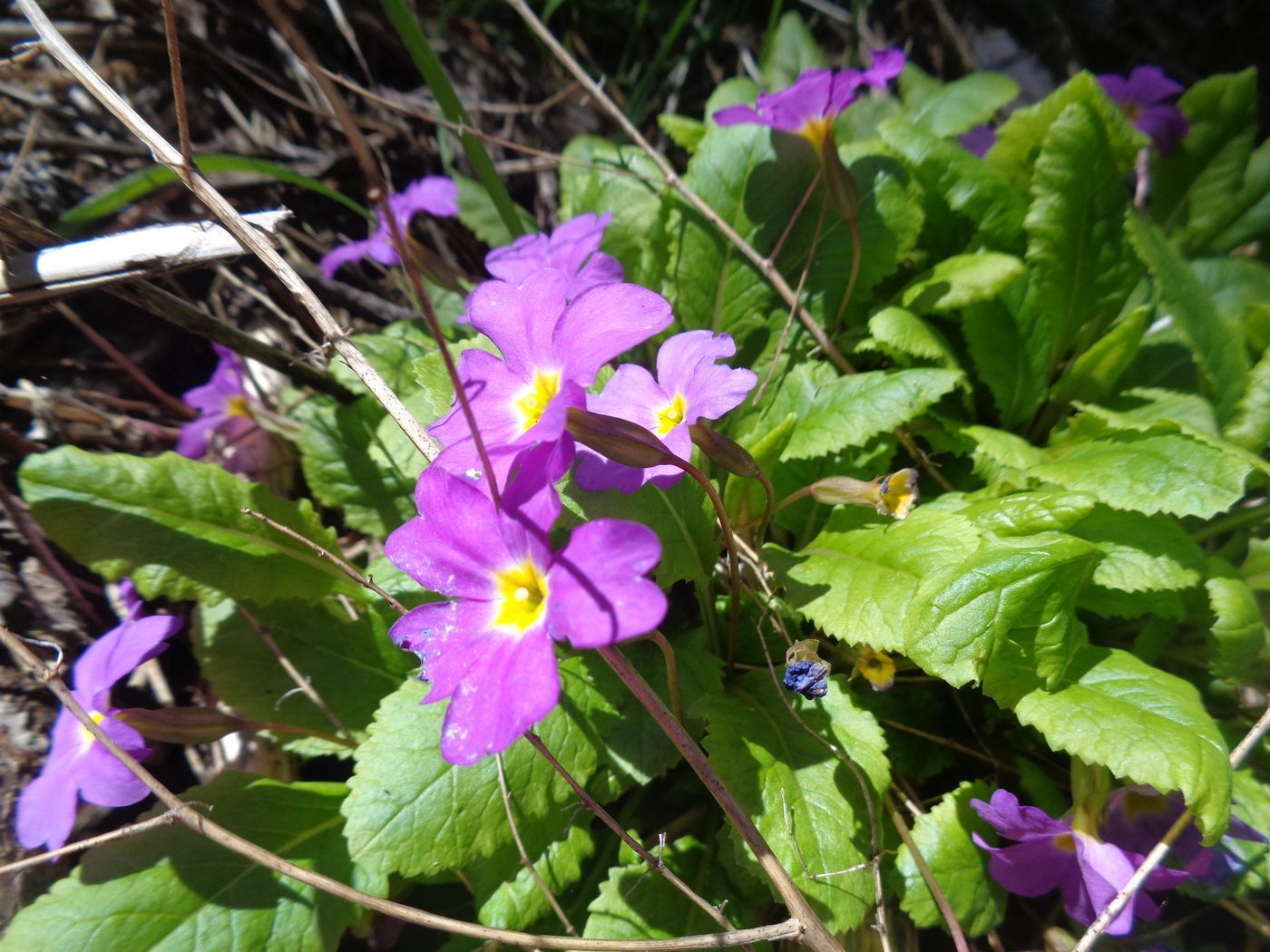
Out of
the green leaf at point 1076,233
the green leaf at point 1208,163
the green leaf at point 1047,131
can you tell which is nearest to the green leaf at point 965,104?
the green leaf at point 1047,131

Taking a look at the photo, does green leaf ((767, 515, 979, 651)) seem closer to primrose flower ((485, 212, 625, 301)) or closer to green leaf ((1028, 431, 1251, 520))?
green leaf ((1028, 431, 1251, 520))

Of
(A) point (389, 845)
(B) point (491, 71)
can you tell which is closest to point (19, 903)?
(A) point (389, 845)

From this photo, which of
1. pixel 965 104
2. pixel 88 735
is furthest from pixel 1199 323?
pixel 88 735

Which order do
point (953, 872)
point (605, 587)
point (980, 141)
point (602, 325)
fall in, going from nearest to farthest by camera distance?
1. point (605, 587)
2. point (602, 325)
3. point (953, 872)
4. point (980, 141)

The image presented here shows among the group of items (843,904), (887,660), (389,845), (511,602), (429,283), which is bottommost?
(843,904)

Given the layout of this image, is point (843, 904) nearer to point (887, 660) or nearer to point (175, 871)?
point (887, 660)

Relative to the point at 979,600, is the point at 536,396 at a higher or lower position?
higher

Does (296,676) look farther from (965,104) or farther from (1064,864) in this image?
(965,104)
